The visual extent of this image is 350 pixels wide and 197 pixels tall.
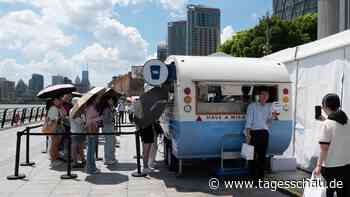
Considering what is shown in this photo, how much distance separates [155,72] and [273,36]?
33.8 meters

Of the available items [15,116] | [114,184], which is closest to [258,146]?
[114,184]

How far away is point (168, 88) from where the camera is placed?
957 centimetres

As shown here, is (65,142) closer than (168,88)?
No

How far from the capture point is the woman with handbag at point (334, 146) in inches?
199

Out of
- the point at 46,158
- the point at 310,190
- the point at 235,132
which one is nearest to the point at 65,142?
the point at 46,158

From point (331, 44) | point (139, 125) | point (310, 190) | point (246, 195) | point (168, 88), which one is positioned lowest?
point (246, 195)

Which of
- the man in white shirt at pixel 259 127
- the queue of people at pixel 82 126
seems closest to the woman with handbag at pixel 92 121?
the queue of people at pixel 82 126

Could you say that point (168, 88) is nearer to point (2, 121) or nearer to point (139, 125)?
point (139, 125)

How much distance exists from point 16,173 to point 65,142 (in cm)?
262

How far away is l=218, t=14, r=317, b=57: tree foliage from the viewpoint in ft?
134

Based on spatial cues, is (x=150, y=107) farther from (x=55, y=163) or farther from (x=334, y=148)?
(x=334, y=148)

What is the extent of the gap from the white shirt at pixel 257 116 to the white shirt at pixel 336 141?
2930 mm

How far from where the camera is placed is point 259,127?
8.07m

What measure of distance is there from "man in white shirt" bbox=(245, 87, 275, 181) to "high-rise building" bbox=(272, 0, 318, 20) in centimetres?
6157
